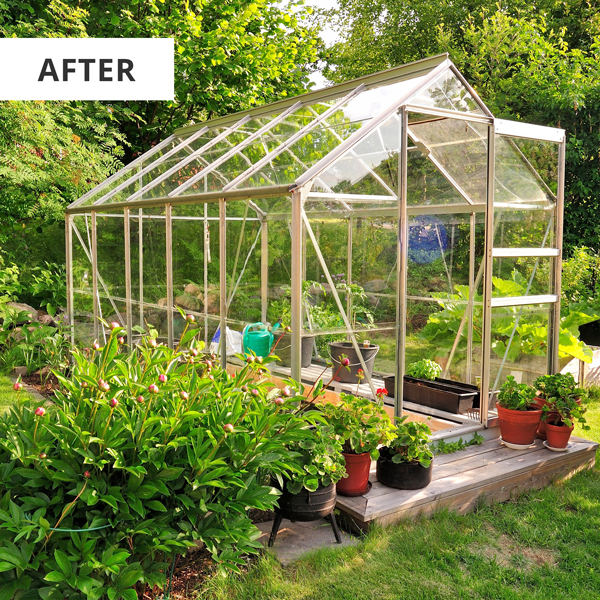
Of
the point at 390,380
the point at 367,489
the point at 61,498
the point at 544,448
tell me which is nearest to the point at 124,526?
the point at 61,498

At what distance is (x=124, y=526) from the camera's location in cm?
257

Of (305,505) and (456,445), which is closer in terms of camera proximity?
(305,505)

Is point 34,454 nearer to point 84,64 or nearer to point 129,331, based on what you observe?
point 129,331

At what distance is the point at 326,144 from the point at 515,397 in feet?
7.98

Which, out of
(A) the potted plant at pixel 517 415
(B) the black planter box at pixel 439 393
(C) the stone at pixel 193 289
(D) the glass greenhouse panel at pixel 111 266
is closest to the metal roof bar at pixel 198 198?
(D) the glass greenhouse panel at pixel 111 266

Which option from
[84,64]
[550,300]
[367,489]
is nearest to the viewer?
[367,489]

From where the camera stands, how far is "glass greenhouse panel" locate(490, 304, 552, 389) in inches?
200

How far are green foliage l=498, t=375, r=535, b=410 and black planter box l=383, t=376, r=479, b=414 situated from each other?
375 mm

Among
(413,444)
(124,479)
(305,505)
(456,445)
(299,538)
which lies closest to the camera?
(124,479)

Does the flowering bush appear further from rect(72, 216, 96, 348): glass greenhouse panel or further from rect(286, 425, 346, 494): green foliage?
rect(72, 216, 96, 348): glass greenhouse panel

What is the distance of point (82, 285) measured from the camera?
24.8ft

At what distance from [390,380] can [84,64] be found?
692cm

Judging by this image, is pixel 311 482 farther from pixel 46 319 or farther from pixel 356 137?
pixel 46 319

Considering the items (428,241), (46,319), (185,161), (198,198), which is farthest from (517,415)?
(46,319)
